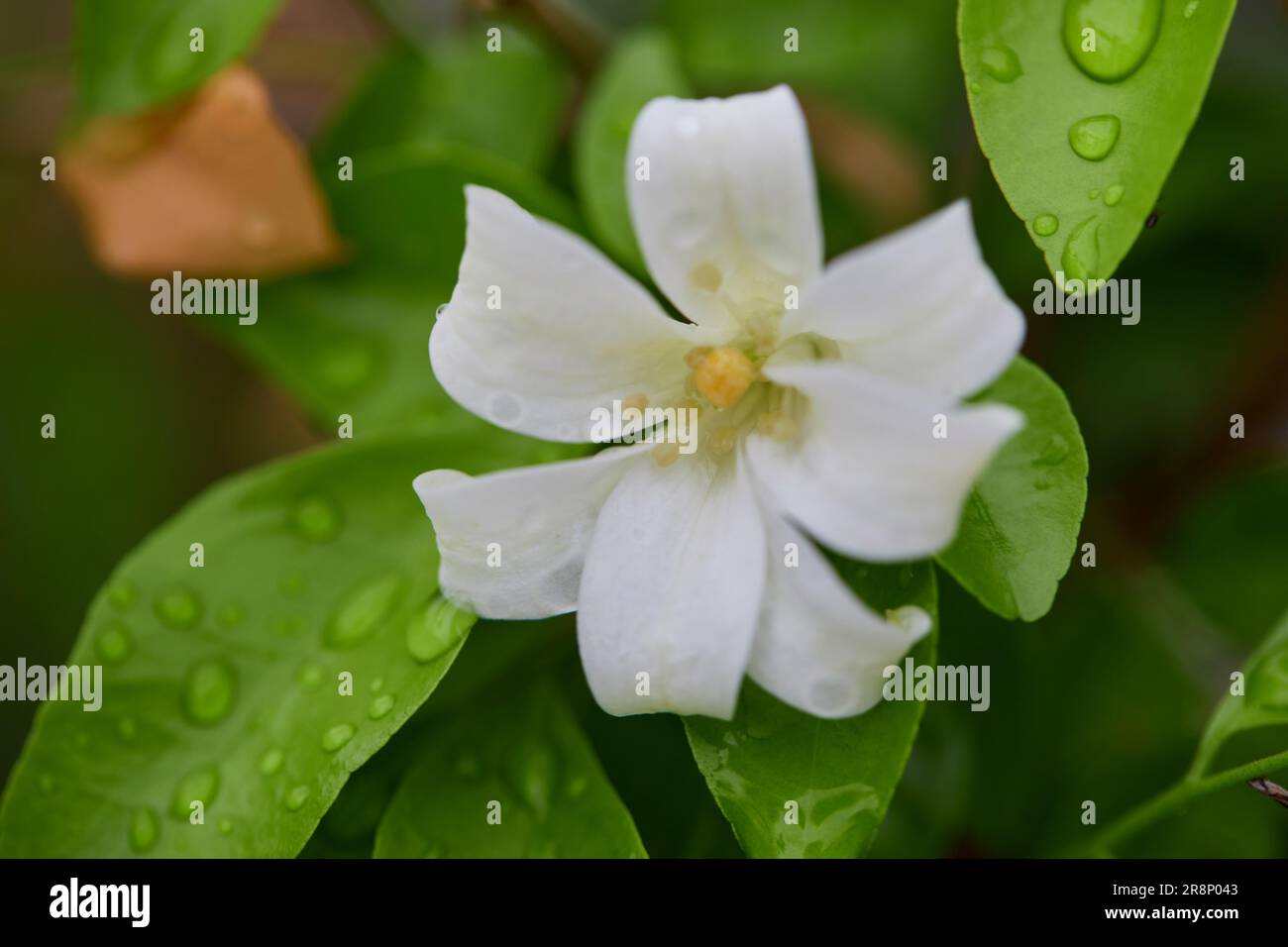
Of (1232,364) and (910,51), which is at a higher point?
(910,51)

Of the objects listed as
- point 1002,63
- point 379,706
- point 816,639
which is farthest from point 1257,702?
point 379,706

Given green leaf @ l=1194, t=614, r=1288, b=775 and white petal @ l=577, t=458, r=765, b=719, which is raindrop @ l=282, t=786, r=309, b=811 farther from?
green leaf @ l=1194, t=614, r=1288, b=775

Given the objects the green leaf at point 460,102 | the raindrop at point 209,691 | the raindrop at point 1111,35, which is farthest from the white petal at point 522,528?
the green leaf at point 460,102

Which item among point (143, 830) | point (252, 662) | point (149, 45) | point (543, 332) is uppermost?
point (149, 45)

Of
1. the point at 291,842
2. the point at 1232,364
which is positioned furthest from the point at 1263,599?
the point at 291,842

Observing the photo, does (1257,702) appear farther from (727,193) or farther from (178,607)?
(178,607)

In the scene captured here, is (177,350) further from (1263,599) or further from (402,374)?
(1263,599)
